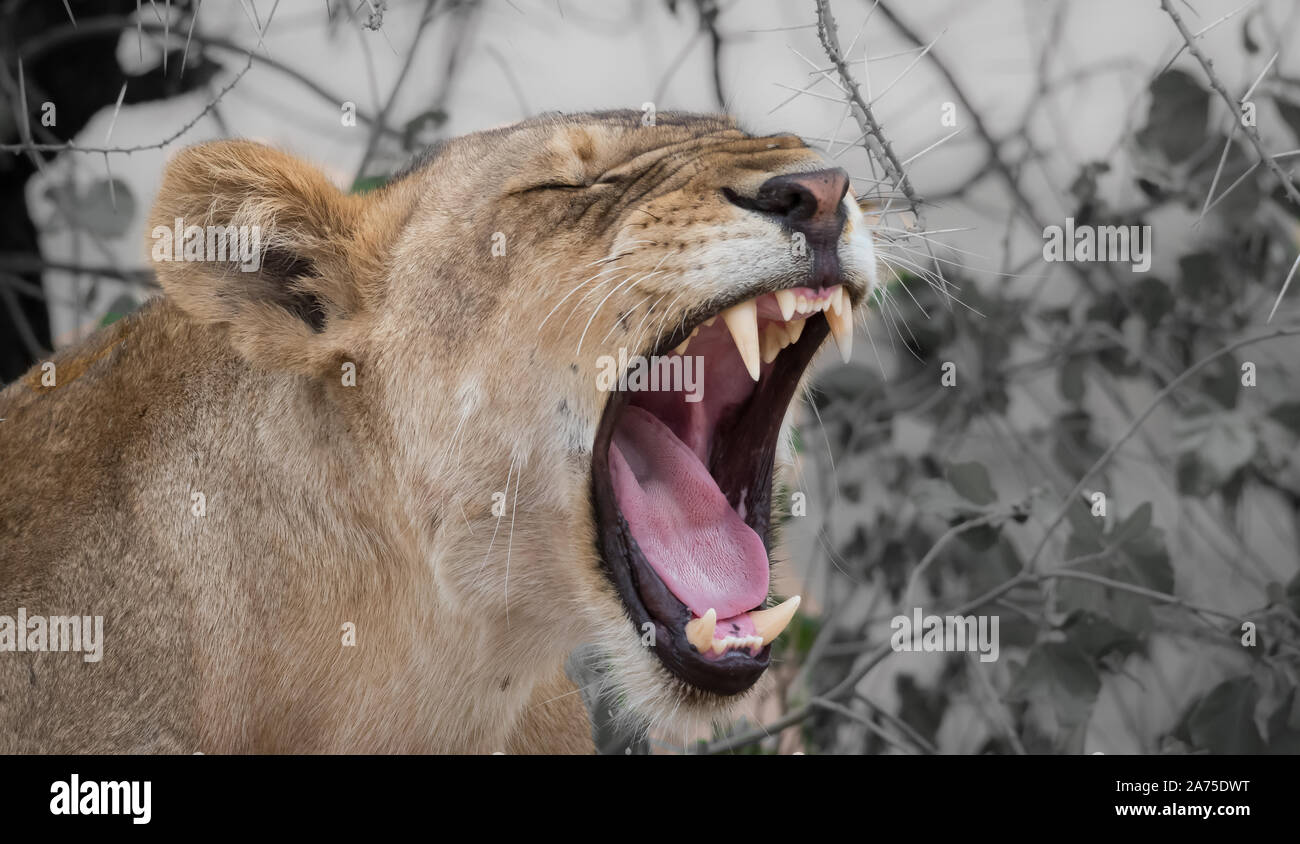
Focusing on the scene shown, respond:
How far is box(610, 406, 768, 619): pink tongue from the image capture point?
6.59 ft

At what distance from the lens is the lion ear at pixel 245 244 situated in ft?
6.32

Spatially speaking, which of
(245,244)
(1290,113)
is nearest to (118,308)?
(245,244)

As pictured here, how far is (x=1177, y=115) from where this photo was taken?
2934 mm

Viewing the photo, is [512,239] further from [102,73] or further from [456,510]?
[102,73]

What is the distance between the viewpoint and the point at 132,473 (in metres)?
2.02

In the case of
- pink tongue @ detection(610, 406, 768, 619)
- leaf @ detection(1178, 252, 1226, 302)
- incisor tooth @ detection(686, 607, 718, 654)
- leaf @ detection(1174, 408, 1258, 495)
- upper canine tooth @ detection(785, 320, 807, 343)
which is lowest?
incisor tooth @ detection(686, 607, 718, 654)

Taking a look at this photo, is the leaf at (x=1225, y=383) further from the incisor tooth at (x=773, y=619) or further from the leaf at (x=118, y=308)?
the leaf at (x=118, y=308)

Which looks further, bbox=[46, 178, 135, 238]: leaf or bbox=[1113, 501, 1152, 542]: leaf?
bbox=[46, 178, 135, 238]: leaf

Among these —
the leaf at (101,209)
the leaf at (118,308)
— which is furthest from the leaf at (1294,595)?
the leaf at (101,209)

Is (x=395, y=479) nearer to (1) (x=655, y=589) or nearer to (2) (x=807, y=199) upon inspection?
(1) (x=655, y=589)

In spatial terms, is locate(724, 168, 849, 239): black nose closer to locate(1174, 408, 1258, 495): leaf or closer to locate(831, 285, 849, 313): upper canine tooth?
locate(831, 285, 849, 313): upper canine tooth

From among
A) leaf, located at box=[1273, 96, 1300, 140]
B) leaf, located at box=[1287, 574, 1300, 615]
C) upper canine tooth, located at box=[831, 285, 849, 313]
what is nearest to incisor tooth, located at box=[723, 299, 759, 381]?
upper canine tooth, located at box=[831, 285, 849, 313]

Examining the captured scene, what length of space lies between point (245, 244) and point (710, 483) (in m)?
0.80

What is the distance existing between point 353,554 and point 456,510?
0.17 meters
